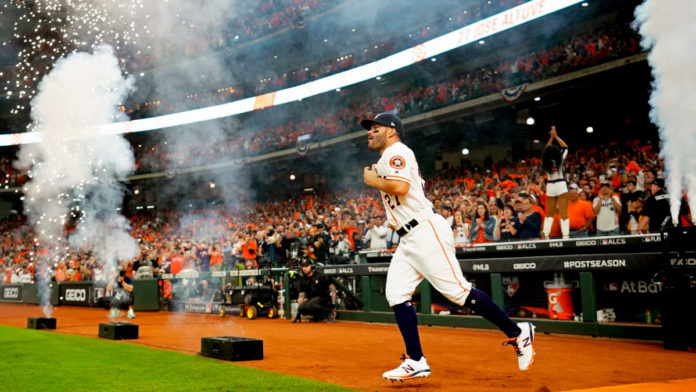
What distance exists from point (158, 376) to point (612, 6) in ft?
67.6

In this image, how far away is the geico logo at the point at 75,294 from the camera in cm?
1985

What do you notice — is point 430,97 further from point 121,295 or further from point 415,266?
point 415,266

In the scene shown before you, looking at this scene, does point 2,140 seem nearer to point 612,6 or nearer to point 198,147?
point 198,147

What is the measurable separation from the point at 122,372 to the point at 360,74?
73.0 ft

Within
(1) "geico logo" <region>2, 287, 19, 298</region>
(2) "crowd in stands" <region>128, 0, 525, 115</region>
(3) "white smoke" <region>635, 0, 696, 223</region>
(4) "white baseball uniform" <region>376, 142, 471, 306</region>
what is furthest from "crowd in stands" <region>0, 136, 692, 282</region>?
(2) "crowd in stands" <region>128, 0, 525, 115</region>

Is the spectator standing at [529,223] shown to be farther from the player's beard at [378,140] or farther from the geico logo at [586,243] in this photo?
the player's beard at [378,140]

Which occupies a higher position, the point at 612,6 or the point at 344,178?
the point at 612,6

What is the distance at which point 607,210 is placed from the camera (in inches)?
353

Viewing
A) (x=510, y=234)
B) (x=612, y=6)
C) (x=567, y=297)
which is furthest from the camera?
(x=612, y=6)

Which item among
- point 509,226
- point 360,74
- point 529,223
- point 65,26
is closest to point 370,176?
point 529,223

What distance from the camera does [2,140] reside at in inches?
1268

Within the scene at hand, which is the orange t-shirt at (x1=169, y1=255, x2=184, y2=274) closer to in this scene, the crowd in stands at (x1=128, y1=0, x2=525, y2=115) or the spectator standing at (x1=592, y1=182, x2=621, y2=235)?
the crowd in stands at (x1=128, y1=0, x2=525, y2=115)

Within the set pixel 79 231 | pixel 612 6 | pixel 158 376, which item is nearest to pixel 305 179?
Result: pixel 79 231

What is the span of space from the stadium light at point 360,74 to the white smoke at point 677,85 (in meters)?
12.3
